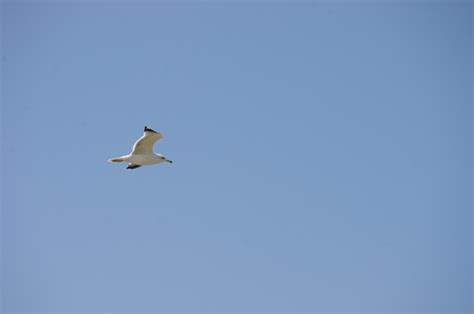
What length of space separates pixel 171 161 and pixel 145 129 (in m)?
2.60

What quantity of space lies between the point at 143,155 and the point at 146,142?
0.79m

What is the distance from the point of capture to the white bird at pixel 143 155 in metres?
42.6

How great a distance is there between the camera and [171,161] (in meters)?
44.2

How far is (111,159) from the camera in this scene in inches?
1704

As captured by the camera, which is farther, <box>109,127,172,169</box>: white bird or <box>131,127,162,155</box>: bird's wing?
<box>109,127,172,169</box>: white bird

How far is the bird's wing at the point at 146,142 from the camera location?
1652 inches

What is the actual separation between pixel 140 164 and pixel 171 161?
43.4 inches

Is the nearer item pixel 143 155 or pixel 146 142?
pixel 146 142

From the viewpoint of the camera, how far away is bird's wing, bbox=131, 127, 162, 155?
42.0 m

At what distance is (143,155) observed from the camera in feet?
142

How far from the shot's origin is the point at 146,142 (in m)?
42.7

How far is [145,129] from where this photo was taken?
41.9 meters

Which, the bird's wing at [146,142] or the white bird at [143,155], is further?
the white bird at [143,155]

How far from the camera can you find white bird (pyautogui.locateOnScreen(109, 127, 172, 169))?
42.6m
